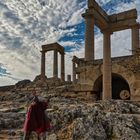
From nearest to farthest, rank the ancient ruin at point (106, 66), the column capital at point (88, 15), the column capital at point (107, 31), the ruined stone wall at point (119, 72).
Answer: the ancient ruin at point (106, 66)
the ruined stone wall at point (119, 72)
the column capital at point (107, 31)
the column capital at point (88, 15)

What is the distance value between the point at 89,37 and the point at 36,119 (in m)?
19.3

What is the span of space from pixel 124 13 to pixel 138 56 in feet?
17.6

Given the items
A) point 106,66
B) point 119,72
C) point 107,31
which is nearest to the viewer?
point 106,66

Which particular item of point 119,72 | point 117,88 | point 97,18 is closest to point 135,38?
point 117,88

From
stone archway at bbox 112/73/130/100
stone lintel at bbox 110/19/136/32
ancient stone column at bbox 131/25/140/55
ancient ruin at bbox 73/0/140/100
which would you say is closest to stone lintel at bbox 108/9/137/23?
ancient ruin at bbox 73/0/140/100

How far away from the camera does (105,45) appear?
23.6 meters

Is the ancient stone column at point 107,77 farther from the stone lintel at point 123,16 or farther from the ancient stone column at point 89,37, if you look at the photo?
the stone lintel at point 123,16

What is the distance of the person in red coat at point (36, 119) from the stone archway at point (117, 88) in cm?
1791

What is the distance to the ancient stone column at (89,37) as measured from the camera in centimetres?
2644

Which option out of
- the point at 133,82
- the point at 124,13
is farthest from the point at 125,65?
the point at 124,13

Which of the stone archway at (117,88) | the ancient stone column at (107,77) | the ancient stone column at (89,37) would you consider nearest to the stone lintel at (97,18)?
the ancient stone column at (89,37)

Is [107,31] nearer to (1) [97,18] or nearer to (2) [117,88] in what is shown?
(1) [97,18]

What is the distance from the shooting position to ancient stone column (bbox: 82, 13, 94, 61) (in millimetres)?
26438

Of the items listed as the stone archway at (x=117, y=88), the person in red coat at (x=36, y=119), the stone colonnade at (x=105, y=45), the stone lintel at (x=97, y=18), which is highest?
the stone lintel at (x=97, y=18)
